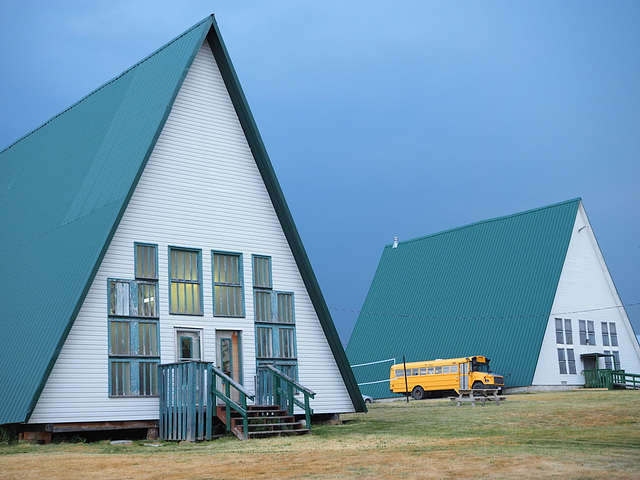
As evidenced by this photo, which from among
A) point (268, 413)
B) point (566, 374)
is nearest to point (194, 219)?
point (268, 413)

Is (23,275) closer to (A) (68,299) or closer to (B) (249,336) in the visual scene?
(A) (68,299)

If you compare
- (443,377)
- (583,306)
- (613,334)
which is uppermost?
(583,306)

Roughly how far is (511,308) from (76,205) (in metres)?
29.2

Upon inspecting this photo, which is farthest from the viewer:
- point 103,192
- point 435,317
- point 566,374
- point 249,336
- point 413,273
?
point 413,273

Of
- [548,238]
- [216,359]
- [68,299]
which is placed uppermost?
[548,238]

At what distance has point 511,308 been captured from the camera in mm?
46031

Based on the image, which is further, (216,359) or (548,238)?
(548,238)

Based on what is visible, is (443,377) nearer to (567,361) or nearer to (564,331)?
(567,361)

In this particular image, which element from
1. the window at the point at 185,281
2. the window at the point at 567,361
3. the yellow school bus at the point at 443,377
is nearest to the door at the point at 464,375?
the yellow school bus at the point at 443,377

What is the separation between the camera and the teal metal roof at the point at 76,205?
20812 millimetres

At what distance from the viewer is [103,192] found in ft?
75.2

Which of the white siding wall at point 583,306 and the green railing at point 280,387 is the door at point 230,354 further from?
the white siding wall at point 583,306

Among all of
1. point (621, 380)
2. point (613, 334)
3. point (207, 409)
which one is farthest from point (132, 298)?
point (613, 334)

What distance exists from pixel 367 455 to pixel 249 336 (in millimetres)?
9778
